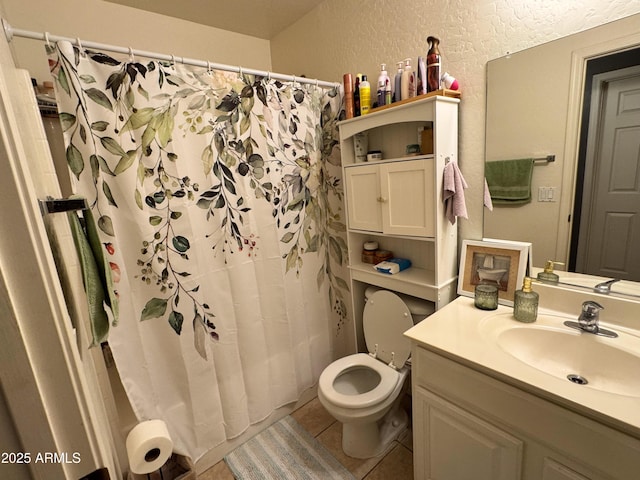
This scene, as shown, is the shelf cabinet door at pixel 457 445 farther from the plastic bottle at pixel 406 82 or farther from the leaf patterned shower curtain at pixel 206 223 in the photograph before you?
the plastic bottle at pixel 406 82

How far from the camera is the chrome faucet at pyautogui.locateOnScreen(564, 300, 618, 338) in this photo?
1.06 m

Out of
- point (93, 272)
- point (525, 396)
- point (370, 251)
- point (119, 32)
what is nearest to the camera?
point (93, 272)

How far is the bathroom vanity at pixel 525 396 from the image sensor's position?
2.56 ft

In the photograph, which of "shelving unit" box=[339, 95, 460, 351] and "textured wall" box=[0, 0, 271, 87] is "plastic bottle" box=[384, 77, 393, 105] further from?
"textured wall" box=[0, 0, 271, 87]

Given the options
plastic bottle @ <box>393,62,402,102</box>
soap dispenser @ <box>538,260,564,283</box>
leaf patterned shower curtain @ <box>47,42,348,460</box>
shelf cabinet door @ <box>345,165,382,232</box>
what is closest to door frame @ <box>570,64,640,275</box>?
soap dispenser @ <box>538,260,564,283</box>

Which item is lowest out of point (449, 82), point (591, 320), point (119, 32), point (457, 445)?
point (457, 445)

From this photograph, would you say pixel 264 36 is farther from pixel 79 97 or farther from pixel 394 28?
pixel 79 97

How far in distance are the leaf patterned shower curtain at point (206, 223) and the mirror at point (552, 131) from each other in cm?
88

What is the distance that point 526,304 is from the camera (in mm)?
1174

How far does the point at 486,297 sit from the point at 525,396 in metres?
0.48

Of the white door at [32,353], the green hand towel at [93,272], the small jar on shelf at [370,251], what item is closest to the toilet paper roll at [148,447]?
the green hand towel at [93,272]

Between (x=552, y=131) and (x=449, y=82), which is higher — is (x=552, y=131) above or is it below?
below

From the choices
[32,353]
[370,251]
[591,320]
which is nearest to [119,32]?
[370,251]

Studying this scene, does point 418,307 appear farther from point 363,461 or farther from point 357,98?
point 357,98
